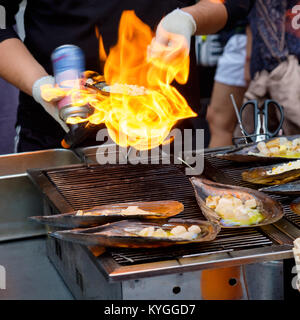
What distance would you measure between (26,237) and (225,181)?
0.85 metres

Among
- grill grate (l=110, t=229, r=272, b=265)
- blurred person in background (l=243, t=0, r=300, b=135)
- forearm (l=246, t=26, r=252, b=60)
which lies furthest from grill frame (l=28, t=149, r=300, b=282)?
forearm (l=246, t=26, r=252, b=60)

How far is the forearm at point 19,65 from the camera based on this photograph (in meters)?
2.59

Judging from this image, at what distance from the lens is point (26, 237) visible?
90.1 inches

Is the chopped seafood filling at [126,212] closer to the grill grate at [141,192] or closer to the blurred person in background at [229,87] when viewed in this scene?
the grill grate at [141,192]

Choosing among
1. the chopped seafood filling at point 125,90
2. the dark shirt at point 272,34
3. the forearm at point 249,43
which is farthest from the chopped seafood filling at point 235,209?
the forearm at point 249,43

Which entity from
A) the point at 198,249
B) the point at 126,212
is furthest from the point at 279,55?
the point at 198,249

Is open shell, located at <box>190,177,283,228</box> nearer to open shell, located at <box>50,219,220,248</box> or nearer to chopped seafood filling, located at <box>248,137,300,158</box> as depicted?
open shell, located at <box>50,219,220,248</box>

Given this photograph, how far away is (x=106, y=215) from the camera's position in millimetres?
1733

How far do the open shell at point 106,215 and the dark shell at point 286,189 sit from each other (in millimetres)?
344

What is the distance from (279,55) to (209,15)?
1.03m

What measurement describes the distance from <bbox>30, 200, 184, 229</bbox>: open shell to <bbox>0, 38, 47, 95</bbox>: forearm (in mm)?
977

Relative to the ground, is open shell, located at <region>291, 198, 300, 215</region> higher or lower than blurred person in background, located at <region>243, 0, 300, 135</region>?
lower

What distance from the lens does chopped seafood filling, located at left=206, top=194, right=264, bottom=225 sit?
71.2 inches

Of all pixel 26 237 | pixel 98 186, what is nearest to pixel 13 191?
pixel 26 237
